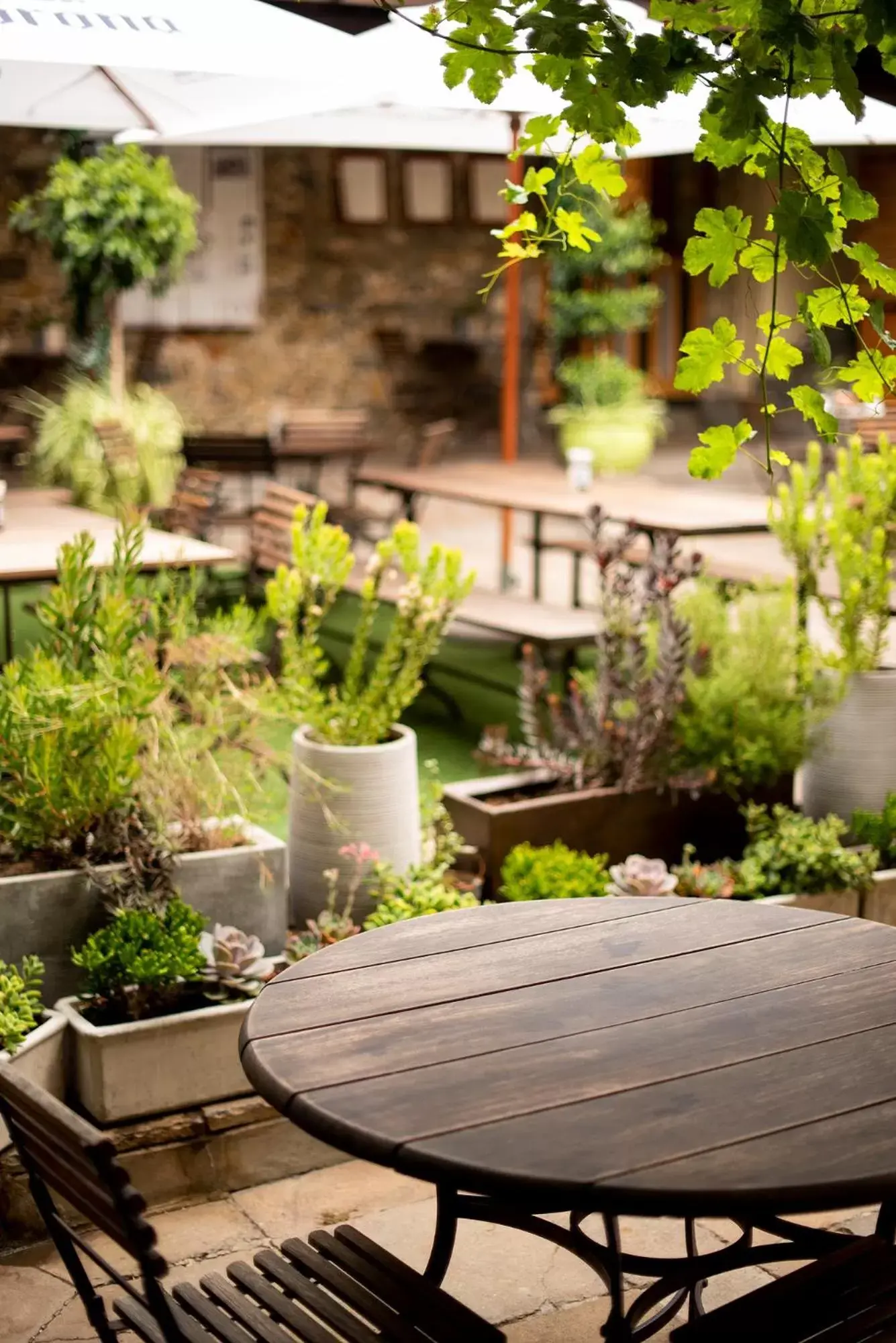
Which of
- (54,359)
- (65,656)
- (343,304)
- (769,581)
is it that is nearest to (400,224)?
(343,304)

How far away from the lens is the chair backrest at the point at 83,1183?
170cm

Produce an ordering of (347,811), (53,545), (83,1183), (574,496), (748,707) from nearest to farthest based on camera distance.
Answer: (83,1183) → (347,811) → (748,707) → (53,545) → (574,496)

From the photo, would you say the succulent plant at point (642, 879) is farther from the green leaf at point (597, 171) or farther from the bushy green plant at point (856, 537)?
the green leaf at point (597, 171)

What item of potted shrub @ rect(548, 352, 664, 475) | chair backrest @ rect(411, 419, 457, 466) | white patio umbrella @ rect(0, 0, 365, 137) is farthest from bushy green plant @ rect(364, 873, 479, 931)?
potted shrub @ rect(548, 352, 664, 475)

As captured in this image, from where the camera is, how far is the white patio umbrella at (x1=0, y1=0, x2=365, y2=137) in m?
4.21

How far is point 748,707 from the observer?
173 inches

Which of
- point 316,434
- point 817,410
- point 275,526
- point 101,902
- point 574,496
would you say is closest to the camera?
point 817,410

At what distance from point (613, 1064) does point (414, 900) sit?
160 cm

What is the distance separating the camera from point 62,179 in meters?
9.09

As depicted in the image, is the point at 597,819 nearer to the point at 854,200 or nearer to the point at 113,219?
the point at 854,200

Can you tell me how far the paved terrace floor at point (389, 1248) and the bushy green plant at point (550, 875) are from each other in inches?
29.9

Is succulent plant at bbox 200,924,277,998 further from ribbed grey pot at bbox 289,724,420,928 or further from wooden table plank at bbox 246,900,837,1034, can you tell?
wooden table plank at bbox 246,900,837,1034

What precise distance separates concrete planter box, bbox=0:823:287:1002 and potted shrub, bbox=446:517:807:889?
70 cm

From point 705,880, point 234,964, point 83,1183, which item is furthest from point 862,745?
point 83,1183
